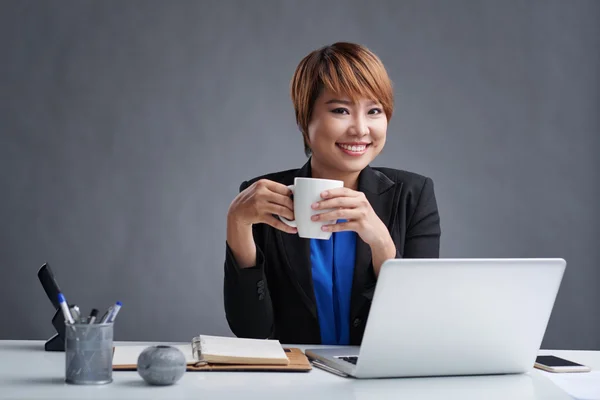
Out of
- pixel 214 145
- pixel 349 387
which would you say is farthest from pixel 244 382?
pixel 214 145

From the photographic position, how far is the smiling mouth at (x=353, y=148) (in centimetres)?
181

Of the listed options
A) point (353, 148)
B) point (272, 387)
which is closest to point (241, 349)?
point (272, 387)

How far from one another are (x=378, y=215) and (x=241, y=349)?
2.27 feet

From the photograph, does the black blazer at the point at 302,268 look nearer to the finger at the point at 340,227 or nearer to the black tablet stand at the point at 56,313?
the finger at the point at 340,227

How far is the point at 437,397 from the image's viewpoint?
1.10 meters

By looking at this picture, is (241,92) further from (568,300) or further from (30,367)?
(30,367)

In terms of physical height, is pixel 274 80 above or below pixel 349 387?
above

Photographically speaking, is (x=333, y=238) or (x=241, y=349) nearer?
(x=241, y=349)

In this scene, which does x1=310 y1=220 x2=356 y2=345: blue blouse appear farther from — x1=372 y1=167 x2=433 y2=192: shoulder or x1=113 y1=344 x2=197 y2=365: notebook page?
x1=113 y1=344 x2=197 y2=365: notebook page

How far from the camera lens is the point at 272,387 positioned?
113 cm

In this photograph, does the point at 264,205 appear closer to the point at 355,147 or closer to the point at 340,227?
the point at 340,227

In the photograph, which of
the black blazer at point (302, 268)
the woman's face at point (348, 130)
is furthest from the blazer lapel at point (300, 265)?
the woman's face at point (348, 130)

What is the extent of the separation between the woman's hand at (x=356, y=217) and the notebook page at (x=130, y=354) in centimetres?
33

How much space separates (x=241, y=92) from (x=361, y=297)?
175cm
